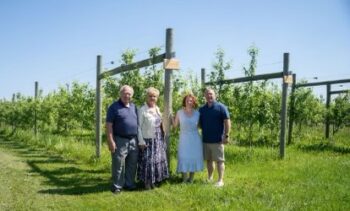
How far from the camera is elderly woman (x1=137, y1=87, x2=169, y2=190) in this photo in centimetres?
871

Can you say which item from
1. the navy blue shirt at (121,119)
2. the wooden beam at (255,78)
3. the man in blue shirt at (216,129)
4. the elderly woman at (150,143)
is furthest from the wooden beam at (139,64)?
the wooden beam at (255,78)

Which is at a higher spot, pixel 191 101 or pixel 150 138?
pixel 191 101

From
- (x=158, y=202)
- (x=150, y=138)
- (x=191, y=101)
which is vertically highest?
(x=191, y=101)

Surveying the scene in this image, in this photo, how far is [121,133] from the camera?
8469 millimetres

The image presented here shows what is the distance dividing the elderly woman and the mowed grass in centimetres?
29

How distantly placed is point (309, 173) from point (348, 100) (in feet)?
31.0

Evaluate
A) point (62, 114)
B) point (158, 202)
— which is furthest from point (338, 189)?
point (62, 114)

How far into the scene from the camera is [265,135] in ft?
58.4

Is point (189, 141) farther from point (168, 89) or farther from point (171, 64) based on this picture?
point (171, 64)

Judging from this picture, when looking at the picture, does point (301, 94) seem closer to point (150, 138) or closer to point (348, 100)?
point (348, 100)

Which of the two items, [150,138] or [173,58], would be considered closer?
[150,138]

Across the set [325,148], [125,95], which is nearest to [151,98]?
[125,95]

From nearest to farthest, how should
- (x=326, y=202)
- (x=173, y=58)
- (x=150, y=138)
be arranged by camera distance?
(x=326, y=202) → (x=150, y=138) → (x=173, y=58)

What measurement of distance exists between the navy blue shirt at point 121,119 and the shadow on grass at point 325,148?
8.36 m
